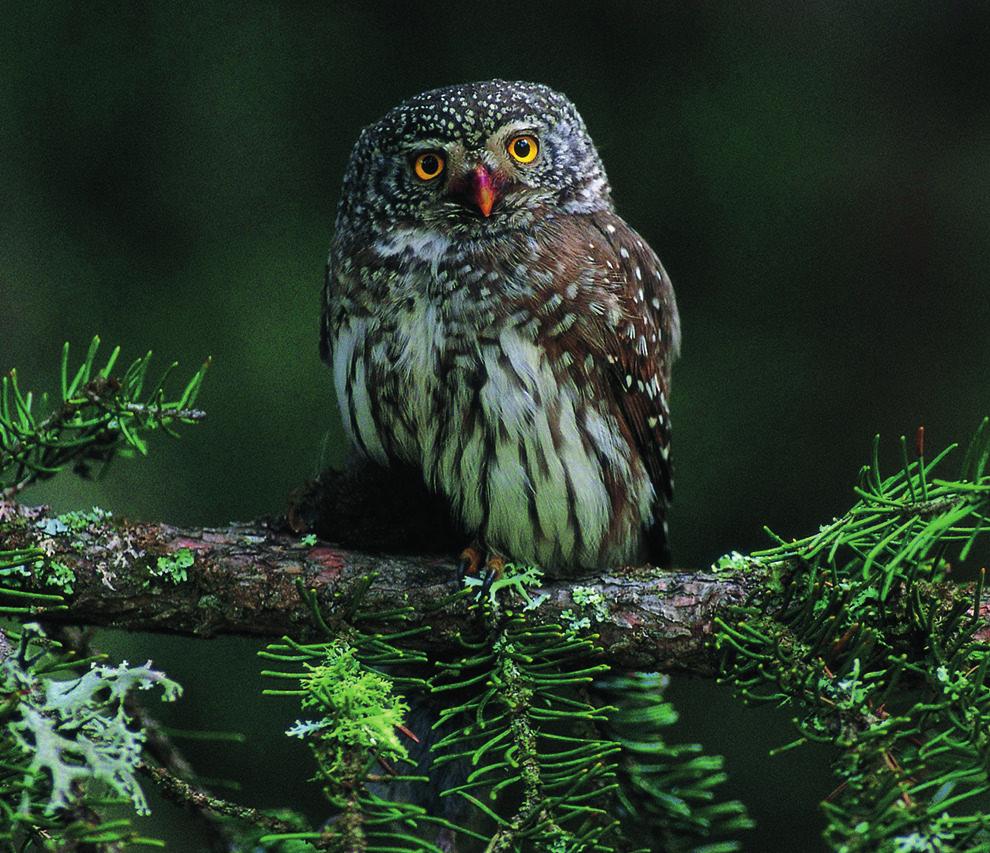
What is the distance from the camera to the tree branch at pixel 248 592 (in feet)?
7.65

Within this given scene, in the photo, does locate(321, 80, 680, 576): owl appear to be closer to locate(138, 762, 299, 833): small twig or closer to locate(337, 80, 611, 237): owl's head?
locate(337, 80, 611, 237): owl's head

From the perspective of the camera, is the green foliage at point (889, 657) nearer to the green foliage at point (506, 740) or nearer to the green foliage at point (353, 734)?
the green foliage at point (506, 740)

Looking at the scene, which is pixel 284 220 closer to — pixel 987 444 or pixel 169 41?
pixel 169 41

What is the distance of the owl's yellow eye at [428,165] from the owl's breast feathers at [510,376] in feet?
0.71

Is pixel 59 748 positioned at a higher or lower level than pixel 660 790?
higher

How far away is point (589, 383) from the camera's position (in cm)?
279

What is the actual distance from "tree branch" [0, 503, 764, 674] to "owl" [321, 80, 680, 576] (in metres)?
0.36

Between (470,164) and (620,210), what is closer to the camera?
(470,164)

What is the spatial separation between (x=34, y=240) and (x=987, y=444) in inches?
112

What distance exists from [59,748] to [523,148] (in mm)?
1922

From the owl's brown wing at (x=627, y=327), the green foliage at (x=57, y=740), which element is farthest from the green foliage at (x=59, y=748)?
the owl's brown wing at (x=627, y=327)

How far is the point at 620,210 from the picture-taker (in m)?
3.90

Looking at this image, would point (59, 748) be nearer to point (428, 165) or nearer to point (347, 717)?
point (347, 717)

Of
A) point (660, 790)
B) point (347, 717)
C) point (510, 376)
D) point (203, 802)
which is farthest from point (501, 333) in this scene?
point (203, 802)
